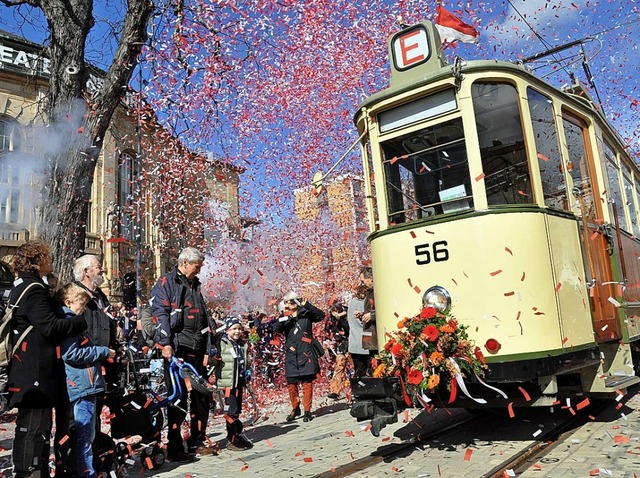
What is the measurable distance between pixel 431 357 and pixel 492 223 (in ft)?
4.31

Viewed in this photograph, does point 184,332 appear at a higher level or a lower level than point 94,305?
lower

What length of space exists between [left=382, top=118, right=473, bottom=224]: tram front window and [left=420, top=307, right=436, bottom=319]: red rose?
37.9 inches

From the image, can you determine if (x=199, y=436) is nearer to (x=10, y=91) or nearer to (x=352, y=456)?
(x=352, y=456)

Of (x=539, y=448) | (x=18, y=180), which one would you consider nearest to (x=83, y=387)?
(x=539, y=448)

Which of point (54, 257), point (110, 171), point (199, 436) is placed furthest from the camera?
point (110, 171)

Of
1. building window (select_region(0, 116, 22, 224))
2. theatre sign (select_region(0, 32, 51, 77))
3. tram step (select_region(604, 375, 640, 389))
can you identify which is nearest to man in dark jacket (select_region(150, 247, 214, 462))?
tram step (select_region(604, 375, 640, 389))

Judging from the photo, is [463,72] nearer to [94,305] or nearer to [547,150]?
[547,150]

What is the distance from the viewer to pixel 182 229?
85.1 feet

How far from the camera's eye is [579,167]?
607 centimetres

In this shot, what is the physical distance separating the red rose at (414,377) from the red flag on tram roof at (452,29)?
4036 mm

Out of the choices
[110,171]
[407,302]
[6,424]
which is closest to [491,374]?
[407,302]

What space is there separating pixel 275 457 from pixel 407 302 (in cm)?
213

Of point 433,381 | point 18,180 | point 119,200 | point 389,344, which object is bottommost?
point 433,381

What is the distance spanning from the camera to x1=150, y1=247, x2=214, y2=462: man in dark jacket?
5.55 meters
